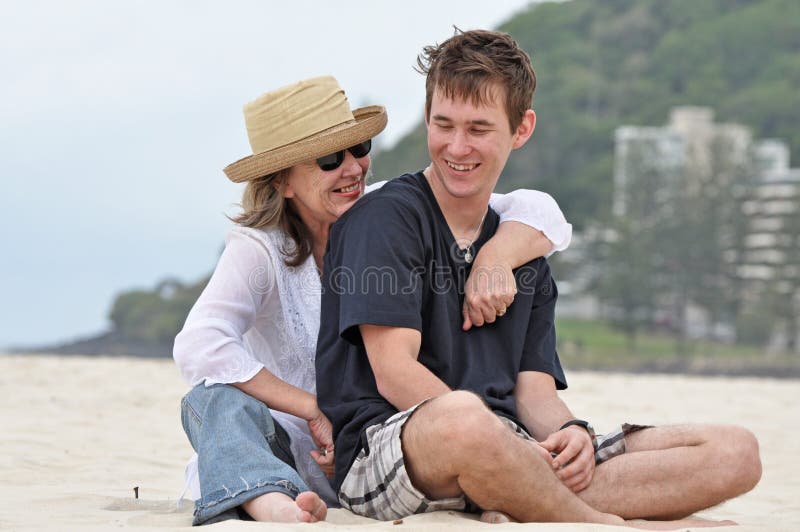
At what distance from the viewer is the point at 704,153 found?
201 ft

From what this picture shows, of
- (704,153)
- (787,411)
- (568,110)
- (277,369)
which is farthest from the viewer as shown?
(568,110)

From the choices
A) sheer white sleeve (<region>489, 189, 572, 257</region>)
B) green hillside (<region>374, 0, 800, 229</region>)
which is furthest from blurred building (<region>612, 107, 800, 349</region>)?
sheer white sleeve (<region>489, 189, 572, 257</region>)

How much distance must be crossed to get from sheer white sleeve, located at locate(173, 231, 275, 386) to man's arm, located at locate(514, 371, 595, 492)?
90cm

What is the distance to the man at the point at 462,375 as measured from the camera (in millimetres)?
3156

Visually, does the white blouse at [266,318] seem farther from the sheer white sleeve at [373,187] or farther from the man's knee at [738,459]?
the man's knee at [738,459]

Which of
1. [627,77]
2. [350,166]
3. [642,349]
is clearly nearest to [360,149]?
[350,166]

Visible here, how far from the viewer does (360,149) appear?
13.0 ft

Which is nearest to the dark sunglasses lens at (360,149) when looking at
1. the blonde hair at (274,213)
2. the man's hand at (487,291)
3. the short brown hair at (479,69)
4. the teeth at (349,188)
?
the teeth at (349,188)

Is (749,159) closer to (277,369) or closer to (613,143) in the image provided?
(613,143)

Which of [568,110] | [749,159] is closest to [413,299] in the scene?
[749,159]

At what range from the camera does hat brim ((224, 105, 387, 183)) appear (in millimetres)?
3820

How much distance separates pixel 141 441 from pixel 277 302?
3.19 m

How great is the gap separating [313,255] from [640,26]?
105m

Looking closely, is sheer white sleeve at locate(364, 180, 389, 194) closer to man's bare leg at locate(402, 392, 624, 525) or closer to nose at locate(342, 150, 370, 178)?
nose at locate(342, 150, 370, 178)
